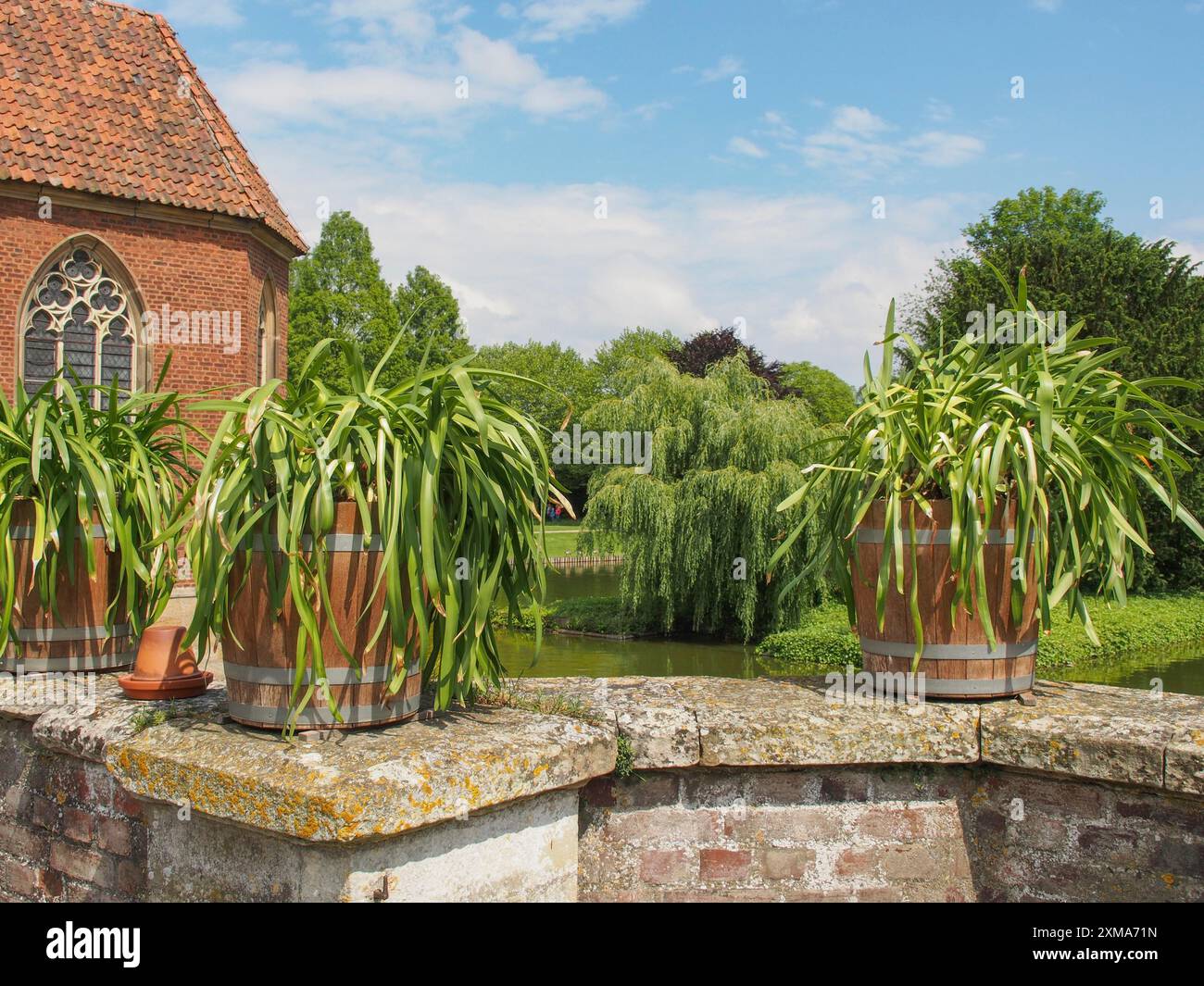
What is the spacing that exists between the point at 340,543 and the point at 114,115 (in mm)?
15767

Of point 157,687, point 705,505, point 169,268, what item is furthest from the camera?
point 705,505

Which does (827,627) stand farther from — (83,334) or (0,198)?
(0,198)

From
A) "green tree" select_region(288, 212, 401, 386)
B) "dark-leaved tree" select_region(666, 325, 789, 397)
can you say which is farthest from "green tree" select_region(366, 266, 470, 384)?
"dark-leaved tree" select_region(666, 325, 789, 397)

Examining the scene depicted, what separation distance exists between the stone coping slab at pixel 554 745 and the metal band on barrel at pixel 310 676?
14 cm

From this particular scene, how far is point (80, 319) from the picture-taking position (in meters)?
15.1

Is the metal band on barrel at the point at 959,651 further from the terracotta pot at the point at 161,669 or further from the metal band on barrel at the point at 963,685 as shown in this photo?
the terracotta pot at the point at 161,669

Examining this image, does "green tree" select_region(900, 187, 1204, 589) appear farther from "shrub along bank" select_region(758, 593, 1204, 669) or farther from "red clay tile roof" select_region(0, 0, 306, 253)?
"red clay tile roof" select_region(0, 0, 306, 253)

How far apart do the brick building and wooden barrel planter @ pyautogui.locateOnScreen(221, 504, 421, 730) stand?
43.3 feet

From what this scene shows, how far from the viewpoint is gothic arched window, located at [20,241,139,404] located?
14.8 meters

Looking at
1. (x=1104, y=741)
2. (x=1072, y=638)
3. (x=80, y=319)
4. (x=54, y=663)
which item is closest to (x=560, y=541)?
(x=1072, y=638)

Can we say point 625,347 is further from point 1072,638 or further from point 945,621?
point 945,621

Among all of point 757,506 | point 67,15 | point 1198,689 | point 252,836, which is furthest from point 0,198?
point 1198,689

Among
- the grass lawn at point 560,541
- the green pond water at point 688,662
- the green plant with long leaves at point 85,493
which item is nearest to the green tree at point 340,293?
the grass lawn at point 560,541

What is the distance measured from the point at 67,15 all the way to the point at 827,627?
52.0 ft
